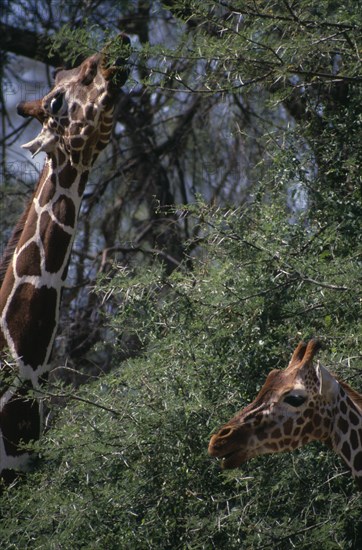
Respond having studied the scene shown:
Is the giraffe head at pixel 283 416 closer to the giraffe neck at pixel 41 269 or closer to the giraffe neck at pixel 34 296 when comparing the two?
the giraffe neck at pixel 34 296

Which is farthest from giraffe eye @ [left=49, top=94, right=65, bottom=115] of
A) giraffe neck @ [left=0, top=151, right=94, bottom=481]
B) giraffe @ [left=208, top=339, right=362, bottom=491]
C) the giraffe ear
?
the giraffe ear

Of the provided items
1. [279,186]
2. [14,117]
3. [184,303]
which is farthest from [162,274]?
[14,117]

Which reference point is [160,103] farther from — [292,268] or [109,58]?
[292,268]

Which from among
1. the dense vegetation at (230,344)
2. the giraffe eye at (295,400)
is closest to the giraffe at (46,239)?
the dense vegetation at (230,344)

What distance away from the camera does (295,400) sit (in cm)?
421

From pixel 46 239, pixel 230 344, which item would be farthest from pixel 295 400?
pixel 46 239

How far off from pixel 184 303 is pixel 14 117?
22.0 feet

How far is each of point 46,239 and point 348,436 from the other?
1.83 m

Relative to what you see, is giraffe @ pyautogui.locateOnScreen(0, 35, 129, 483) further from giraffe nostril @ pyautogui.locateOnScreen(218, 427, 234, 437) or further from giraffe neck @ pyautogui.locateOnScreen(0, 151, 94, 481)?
giraffe nostril @ pyautogui.locateOnScreen(218, 427, 234, 437)

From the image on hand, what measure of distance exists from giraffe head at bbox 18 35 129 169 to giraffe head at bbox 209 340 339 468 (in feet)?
5.60

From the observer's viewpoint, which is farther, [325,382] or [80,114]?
[80,114]

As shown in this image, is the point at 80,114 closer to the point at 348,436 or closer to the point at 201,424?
the point at 201,424

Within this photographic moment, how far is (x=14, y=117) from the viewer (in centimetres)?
1147

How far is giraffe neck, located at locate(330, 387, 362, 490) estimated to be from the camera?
14.1 feet
